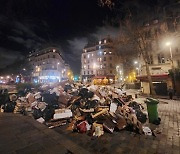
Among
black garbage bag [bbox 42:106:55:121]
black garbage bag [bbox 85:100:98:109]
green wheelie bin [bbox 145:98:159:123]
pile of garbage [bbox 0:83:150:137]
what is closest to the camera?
pile of garbage [bbox 0:83:150:137]

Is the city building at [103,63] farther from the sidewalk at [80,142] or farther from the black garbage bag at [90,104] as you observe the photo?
the sidewalk at [80,142]

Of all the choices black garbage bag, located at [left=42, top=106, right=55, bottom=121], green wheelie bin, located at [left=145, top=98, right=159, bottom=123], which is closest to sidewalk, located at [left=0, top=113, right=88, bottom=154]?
black garbage bag, located at [left=42, top=106, right=55, bottom=121]

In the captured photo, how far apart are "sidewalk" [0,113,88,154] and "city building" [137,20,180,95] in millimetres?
17179

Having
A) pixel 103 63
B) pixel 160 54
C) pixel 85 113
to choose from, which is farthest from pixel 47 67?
pixel 85 113

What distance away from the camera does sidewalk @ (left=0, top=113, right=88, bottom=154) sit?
371cm

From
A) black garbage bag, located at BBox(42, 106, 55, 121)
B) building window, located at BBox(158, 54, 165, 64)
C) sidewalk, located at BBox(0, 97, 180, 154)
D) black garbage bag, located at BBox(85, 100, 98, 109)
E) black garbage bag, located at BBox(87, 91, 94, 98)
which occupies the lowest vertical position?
sidewalk, located at BBox(0, 97, 180, 154)

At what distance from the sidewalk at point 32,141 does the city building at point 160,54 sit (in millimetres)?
17179

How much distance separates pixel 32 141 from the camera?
427 centimetres

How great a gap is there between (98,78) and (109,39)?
63.9 ft

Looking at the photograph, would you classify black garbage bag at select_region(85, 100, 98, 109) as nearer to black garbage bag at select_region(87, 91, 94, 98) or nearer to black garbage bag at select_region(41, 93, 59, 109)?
black garbage bag at select_region(87, 91, 94, 98)

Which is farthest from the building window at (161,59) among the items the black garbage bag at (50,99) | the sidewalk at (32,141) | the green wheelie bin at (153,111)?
the sidewalk at (32,141)

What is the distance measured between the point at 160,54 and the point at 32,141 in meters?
23.8

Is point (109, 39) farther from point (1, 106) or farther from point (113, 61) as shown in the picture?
point (1, 106)

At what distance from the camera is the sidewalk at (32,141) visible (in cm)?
371
